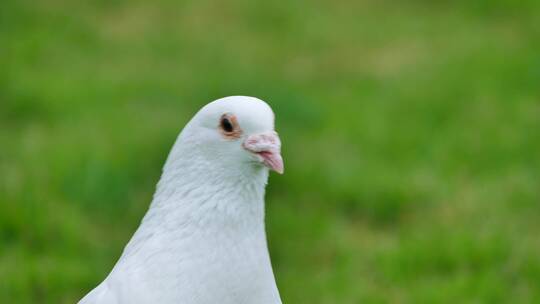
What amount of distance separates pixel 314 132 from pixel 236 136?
339 cm

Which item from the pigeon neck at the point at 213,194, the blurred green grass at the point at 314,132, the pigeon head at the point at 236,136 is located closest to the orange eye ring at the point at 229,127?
the pigeon head at the point at 236,136

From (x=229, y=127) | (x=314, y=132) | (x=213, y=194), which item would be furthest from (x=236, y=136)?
(x=314, y=132)

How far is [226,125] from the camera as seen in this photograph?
109 inches

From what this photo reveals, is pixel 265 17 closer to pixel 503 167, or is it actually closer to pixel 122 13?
pixel 122 13

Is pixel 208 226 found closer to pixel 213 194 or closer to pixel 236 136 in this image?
pixel 213 194

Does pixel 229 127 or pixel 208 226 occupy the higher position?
pixel 229 127

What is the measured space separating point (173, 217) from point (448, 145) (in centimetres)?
345

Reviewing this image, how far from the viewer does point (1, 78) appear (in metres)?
6.29

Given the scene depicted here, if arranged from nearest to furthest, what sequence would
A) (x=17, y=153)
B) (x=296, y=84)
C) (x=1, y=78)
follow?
(x=17, y=153) → (x=1, y=78) → (x=296, y=84)

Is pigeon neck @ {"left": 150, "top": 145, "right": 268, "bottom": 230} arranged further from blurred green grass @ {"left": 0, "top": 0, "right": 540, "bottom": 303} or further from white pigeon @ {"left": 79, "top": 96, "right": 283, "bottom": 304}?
blurred green grass @ {"left": 0, "top": 0, "right": 540, "bottom": 303}

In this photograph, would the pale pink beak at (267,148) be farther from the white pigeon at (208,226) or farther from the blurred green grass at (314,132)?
the blurred green grass at (314,132)

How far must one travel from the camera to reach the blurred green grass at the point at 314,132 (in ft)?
15.5

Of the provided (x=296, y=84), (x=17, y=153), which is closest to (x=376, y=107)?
(x=296, y=84)

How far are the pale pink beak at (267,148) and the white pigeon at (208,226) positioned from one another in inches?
0.5
